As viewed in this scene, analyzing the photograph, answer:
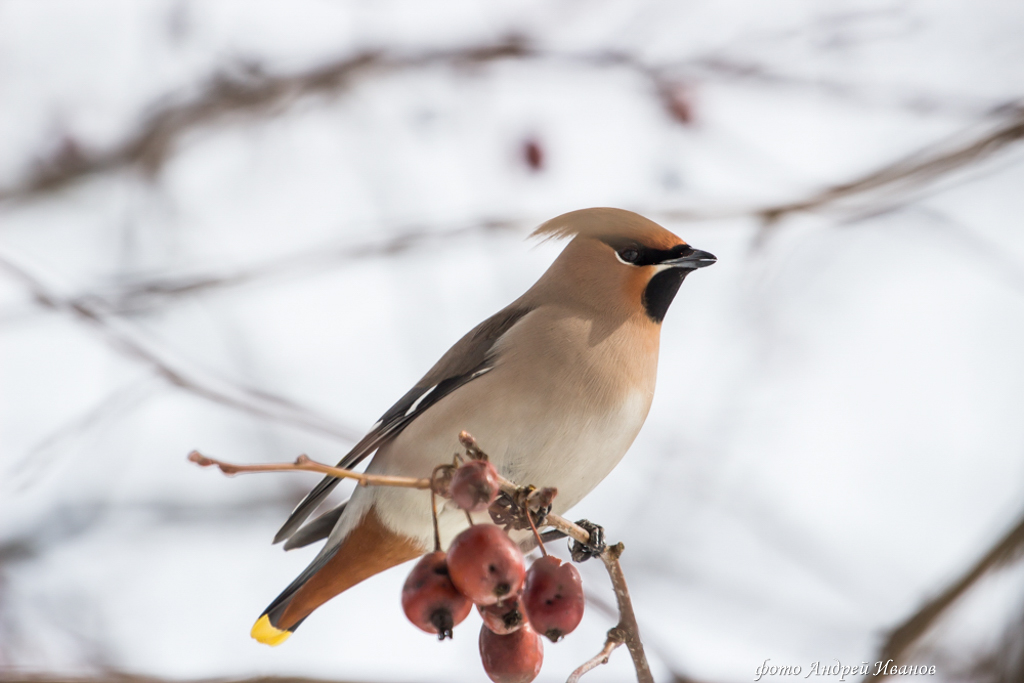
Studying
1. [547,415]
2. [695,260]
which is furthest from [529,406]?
[695,260]

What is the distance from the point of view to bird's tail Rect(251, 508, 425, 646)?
317 centimetres

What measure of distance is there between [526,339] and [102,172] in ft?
10.8

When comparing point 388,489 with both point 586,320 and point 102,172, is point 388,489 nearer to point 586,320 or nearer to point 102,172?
point 586,320

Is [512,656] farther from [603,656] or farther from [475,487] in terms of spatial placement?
[475,487]

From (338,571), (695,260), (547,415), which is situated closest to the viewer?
(547,415)

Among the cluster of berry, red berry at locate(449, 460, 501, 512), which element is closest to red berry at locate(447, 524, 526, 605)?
the cluster of berry

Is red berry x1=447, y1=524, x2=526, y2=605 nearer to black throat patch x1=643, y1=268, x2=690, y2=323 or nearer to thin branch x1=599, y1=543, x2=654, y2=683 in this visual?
thin branch x1=599, y1=543, x2=654, y2=683

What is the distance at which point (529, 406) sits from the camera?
10.0 feet

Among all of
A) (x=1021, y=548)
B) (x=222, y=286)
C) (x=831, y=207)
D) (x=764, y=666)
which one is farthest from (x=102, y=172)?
(x=1021, y=548)

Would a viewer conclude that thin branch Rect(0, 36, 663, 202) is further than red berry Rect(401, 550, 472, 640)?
Yes

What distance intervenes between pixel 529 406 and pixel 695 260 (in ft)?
2.73

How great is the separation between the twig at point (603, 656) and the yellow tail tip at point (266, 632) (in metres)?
1.62

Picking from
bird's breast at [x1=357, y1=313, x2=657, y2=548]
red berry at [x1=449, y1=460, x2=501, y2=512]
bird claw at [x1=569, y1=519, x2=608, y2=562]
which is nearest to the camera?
red berry at [x1=449, y1=460, x2=501, y2=512]

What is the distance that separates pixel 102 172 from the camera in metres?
5.32
